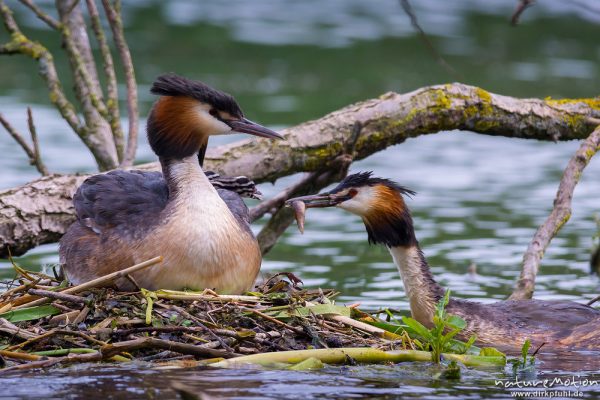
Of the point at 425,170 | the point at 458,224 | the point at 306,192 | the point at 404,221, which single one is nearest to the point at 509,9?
the point at 425,170

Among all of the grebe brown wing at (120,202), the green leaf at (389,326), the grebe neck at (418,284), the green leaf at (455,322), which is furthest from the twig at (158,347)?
the grebe neck at (418,284)

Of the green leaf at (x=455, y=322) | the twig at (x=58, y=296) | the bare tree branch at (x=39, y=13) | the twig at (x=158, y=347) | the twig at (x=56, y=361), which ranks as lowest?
the twig at (x=56, y=361)

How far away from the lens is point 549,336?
24.7ft

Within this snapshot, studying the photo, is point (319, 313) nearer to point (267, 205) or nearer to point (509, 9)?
point (267, 205)

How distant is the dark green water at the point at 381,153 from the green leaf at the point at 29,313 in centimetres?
61

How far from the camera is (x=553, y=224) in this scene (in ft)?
27.7

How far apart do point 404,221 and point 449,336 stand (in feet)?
4.45

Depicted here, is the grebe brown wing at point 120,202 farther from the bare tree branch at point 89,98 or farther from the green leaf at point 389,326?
the bare tree branch at point 89,98

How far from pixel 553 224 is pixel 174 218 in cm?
299

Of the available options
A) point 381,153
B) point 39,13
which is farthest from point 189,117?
point 381,153

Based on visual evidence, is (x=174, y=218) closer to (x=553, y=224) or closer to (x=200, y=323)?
(x=200, y=323)

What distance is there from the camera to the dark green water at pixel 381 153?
599 centimetres

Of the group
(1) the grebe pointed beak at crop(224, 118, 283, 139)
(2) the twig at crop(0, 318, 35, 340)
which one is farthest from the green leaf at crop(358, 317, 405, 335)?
(2) the twig at crop(0, 318, 35, 340)

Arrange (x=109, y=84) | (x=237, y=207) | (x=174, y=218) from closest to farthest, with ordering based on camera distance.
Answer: (x=174, y=218), (x=237, y=207), (x=109, y=84)
